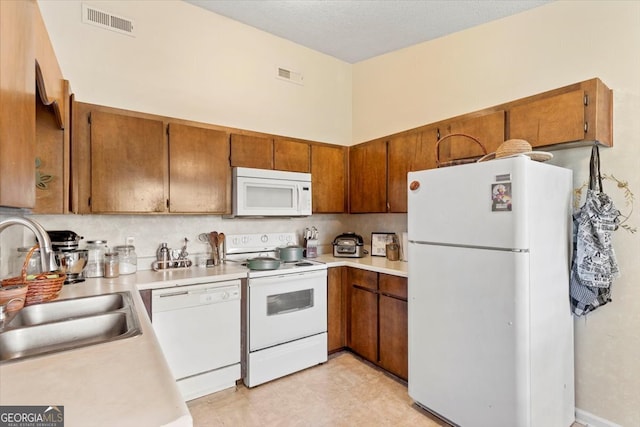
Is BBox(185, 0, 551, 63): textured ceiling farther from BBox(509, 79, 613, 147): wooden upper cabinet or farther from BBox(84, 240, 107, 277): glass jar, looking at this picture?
BBox(84, 240, 107, 277): glass jar

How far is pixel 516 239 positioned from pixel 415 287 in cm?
76

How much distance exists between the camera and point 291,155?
3.11 metres

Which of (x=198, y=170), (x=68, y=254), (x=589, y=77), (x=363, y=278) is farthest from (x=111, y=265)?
(x=589, y=77)

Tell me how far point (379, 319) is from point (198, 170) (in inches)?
78.0

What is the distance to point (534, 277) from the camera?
170 centimetres

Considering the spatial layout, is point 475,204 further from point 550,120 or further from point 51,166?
point 51,166

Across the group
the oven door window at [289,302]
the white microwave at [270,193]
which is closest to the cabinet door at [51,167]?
the white microwave at [270,193]

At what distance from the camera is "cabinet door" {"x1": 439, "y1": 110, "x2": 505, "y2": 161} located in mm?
2229

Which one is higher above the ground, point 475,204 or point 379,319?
point 475,204

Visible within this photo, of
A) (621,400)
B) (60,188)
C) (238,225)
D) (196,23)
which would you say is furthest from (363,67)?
(621,400)

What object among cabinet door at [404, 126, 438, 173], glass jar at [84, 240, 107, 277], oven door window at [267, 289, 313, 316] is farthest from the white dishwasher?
cabinet door at [404, 126, 438, 173]

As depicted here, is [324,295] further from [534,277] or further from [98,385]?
[98,385]

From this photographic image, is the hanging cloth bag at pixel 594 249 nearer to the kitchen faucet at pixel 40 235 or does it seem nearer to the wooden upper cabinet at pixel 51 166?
the kitchen faucet at pixel 40 235

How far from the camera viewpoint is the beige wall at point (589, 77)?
190 centimetres
